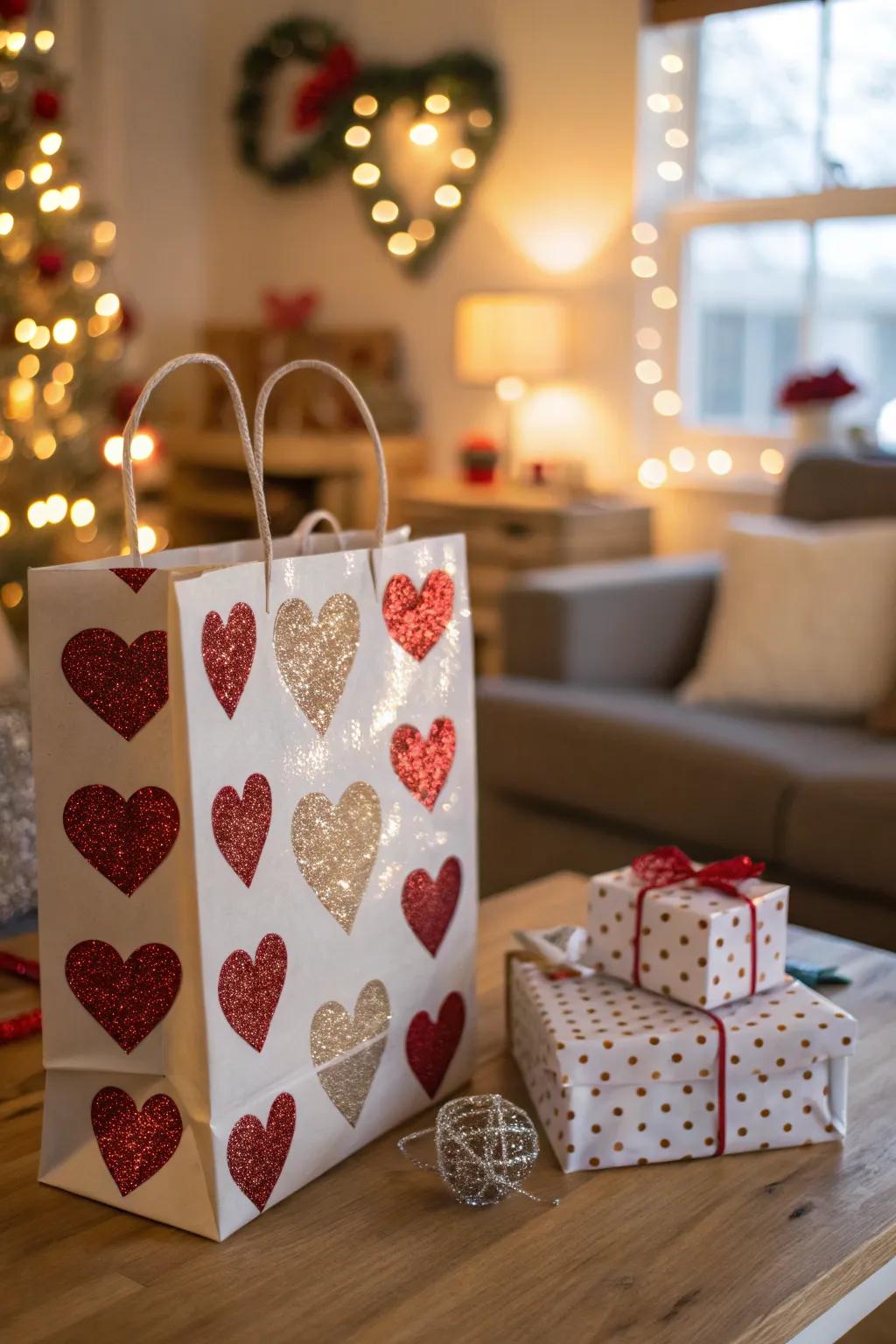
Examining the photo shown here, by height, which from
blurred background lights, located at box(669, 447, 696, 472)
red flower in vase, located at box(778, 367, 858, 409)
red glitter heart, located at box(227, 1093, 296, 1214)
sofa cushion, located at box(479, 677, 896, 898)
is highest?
red flower in vase, located at box(778, 367, 858, 409)

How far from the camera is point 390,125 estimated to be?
446cm

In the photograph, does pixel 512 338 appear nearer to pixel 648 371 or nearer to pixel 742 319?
pixel 648 371

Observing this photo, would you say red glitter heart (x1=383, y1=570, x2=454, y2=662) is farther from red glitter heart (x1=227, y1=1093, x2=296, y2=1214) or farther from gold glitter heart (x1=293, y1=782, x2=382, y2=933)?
red glitter heart (x1=227, y1=1093, x2=296, y2=1214)

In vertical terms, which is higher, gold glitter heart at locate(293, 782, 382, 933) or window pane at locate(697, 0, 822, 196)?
window pane at locate(697, 0, 822, 196)

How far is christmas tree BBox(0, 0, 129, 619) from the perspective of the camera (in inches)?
143

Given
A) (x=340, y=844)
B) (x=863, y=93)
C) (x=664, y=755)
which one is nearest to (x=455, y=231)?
(x=863, y=93)

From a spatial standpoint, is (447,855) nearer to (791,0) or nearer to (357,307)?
(791,0)

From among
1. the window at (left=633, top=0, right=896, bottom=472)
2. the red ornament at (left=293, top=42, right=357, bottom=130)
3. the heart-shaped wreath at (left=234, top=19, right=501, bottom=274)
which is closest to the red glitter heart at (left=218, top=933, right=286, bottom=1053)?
the window at (left=633, top=0, right=896, bottom=472)

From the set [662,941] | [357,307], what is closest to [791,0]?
[357,307]

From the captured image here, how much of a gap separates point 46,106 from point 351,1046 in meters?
3.21

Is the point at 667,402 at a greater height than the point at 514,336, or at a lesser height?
lesser

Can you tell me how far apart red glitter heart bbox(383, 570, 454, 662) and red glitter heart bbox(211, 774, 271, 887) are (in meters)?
0.16

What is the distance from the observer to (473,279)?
172 inches

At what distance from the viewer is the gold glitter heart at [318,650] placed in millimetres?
877
